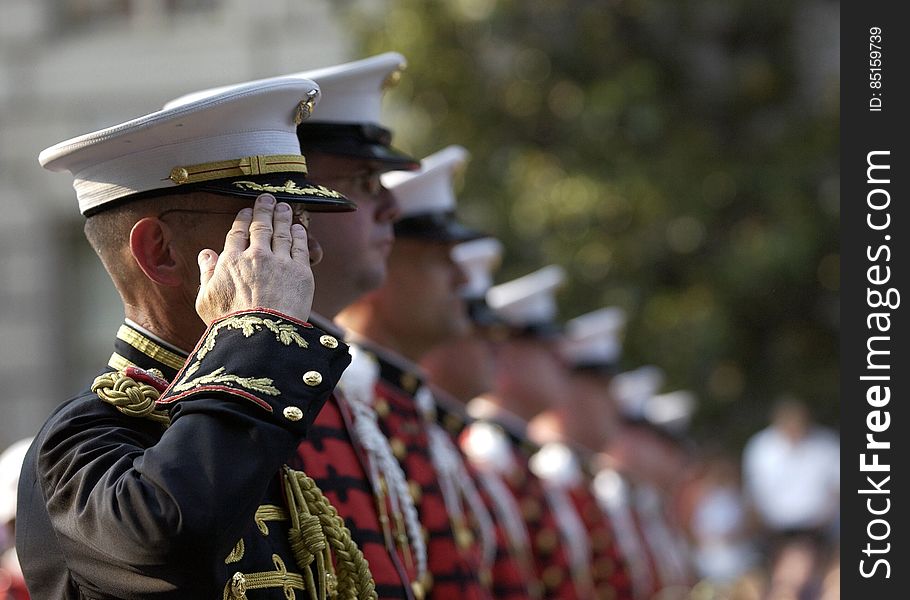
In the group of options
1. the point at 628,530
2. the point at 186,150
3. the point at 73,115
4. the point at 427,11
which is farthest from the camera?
the point at 73,115

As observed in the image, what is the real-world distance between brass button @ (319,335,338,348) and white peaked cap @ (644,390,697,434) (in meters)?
9.38

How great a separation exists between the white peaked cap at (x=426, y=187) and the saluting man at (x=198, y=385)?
2.28 metres

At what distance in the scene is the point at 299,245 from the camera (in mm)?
2666

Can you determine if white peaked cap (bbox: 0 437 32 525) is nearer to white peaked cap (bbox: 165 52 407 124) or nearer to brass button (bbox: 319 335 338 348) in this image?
white peaked cap (bbox: 165 52 407 124)

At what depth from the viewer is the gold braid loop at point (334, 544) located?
292 centimetres

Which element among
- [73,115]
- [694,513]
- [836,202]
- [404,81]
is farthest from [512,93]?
[73,115]

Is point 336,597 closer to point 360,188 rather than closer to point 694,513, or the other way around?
point 360,188

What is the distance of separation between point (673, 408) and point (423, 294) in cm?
725

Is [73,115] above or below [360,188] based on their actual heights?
above

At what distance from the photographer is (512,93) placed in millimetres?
11859

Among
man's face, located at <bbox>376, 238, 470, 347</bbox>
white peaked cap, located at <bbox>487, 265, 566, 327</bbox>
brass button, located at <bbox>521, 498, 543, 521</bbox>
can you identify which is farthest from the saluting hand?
white peaked cap, located at <bbox>487, 265, 566, 327</bbox>

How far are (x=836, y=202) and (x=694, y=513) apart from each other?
3017 millimetres

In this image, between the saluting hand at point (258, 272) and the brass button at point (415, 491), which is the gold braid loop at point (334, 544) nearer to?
the saluting hand at point (258, 272)

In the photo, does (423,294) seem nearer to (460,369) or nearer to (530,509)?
(460,369)
